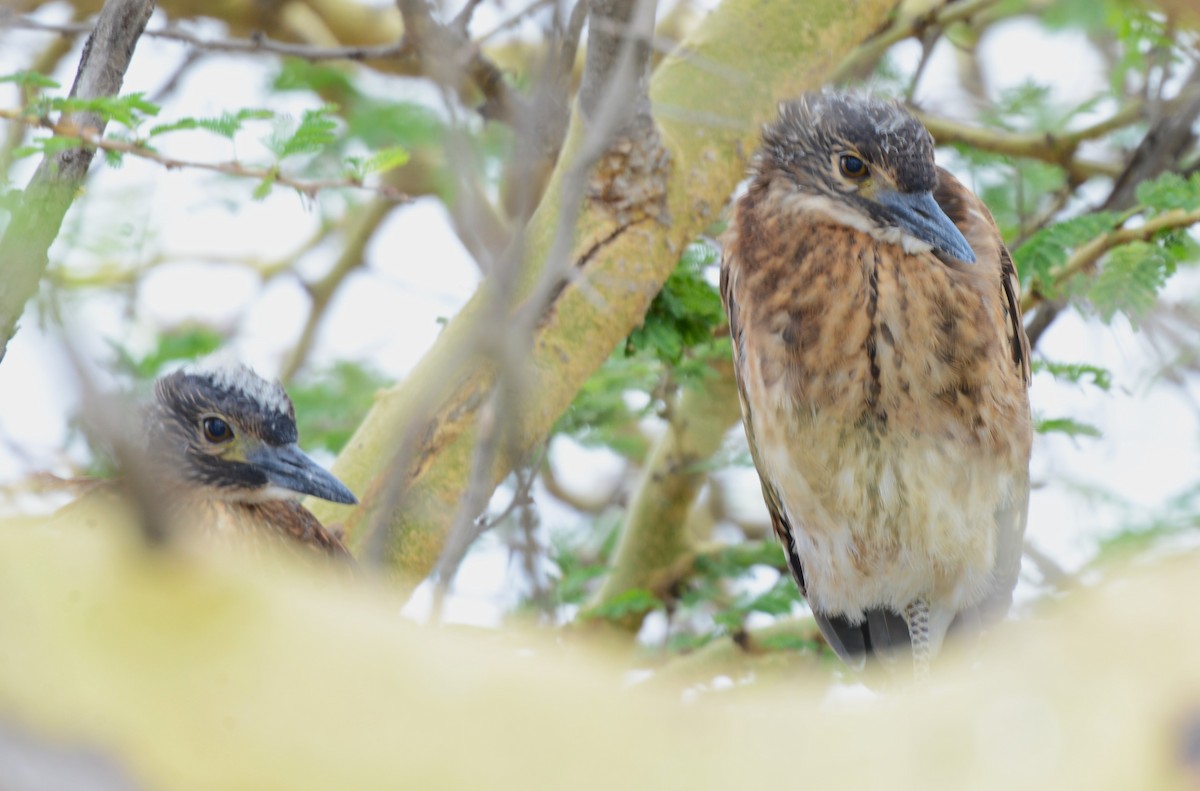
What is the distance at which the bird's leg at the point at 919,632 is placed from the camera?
11.9 ft

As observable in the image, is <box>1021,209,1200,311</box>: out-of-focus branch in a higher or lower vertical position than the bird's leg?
higher

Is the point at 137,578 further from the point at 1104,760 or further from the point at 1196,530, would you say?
the point at 1196,530

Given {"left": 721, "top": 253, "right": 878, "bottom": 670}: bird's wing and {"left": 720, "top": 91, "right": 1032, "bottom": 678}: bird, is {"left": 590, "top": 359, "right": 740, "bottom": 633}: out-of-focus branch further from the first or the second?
{"left": 720, "top": 91, "right": 1032, "bottom": 678}: bird

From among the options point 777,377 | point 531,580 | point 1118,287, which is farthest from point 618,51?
point 531,580

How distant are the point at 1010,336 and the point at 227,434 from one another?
2.08 meters

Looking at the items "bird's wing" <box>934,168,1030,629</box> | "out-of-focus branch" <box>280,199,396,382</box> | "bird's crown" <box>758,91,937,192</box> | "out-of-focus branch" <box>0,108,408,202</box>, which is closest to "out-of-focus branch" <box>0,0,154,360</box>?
"out-of-focus branch" <box>0,108,408,202</box>

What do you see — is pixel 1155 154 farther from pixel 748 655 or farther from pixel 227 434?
pixel 227 434

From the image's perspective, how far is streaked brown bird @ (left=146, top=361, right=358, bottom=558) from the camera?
309cm

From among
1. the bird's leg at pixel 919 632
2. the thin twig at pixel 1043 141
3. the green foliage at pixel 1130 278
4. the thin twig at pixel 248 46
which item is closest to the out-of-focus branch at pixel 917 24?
the thin twig at pixel 1043 141

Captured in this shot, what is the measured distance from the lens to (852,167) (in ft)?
10.4

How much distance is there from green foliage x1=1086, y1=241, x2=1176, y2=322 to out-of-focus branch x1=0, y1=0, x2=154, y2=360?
7.53ft

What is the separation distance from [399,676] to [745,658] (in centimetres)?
305

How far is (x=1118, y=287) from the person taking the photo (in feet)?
10.3

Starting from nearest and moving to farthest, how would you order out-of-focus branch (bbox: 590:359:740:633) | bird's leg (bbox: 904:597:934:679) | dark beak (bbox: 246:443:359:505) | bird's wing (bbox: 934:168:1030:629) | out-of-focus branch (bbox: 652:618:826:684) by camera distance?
dark beak (bbox: 246:443:359:505) → bird's wing (bbox: 934:168:1030:629) → bird's leg (bbox: 904:597:934:679) → out-of-focus branch (bbox: 652:618:826:684) → out-of-focus branch (bbox: 590:359:740:633)
